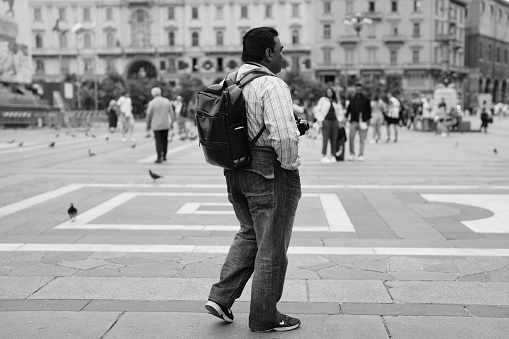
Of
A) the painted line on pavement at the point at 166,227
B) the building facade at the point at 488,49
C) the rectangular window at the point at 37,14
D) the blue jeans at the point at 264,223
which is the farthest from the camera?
the building facade at the point at 488,49

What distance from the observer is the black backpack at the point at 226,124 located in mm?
3412

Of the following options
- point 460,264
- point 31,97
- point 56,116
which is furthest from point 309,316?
point 31,97

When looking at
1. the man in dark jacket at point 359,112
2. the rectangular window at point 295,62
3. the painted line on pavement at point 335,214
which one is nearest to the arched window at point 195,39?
the rectangular window at point 295,62

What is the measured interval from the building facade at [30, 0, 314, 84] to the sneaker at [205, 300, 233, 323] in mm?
79050

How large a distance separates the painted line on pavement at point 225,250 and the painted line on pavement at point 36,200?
6.68 feet

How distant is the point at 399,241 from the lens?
20.1 feet

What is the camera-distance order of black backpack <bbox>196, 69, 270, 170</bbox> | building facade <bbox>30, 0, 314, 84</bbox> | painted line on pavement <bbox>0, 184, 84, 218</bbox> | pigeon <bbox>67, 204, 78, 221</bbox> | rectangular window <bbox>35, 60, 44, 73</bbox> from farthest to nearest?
rectangular window <bbox>35, 60, 44, 73</bbox> < building facade <bbox>30, 0, 314, 84</bbox> < painted line on pavement <bbox>0, 184, 84, 218</bbox> < pigeon <bbox>67, 204, 78, 221</bbox> < black backpack <bbox>196, 69, 270, 170</bbox>

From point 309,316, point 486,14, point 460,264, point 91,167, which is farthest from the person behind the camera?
point 486,14

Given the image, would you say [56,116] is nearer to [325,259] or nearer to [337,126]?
[337,126]

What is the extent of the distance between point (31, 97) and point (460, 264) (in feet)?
137

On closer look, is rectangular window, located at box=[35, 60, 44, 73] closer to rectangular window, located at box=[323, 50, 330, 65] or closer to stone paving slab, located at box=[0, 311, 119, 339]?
rectangular window, located at box=[323, 50, 330, 65]

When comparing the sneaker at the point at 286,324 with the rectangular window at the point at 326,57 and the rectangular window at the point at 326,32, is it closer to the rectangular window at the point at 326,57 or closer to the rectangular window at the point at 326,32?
the rectangular window at the point at 326,57

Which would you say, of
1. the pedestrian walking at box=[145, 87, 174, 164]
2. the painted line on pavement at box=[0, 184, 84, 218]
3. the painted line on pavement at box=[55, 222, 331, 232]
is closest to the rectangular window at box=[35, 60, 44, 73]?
the pedestrian walking at box=[145, 87, 174, 164]

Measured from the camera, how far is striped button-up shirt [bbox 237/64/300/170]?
3.41 m
